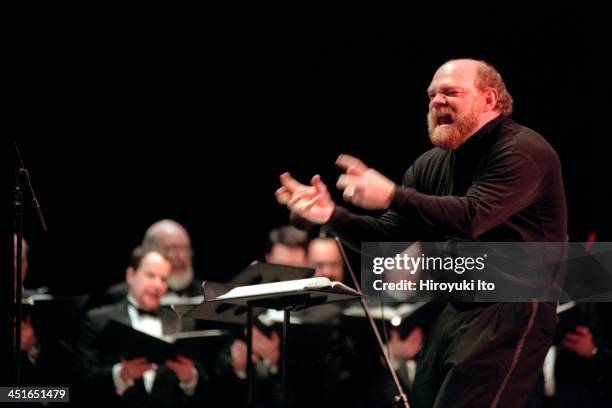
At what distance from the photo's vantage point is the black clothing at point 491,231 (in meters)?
2.94

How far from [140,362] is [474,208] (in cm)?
292

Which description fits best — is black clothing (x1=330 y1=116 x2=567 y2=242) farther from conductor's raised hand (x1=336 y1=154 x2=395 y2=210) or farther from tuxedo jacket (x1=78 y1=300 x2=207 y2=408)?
tuxedo jacket (x1=78 y1=300 x2=207 y2=408)

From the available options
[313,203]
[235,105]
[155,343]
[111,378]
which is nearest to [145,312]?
[111,378]

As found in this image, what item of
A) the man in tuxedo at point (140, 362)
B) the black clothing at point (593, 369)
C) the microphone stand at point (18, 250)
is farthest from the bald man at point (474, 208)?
the black clothing at point (593, 369)

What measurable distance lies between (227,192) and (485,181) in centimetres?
455

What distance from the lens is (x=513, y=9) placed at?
6.11 m

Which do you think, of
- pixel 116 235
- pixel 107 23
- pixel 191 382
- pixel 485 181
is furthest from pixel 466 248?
pixel 116 235

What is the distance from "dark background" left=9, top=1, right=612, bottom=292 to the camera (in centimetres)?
623

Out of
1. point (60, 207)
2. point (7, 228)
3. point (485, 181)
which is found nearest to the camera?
point (485, 181)

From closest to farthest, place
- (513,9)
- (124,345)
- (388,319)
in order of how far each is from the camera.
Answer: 1. (124,345)
2. (388,319)
3. (513,9)

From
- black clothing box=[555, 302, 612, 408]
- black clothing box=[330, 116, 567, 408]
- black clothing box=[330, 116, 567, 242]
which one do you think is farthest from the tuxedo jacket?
black clothing box=[330, 116, 567, 408]

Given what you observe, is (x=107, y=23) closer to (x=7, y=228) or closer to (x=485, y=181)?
(x=7, y=228)

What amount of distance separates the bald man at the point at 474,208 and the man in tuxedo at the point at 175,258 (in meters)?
3.00

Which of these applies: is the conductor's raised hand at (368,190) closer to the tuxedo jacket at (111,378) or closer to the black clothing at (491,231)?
the black clothing at (491,231)
